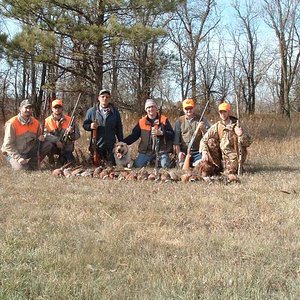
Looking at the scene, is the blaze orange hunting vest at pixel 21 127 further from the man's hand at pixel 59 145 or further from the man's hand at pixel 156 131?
the man's hand at pixel 156 131

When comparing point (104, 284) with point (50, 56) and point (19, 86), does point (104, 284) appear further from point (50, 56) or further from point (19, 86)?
point (19, 86)

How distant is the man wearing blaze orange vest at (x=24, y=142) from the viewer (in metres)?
9.15

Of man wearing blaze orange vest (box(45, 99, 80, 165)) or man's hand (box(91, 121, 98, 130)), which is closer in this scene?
man's hand (box(91, 121, 98, 130))

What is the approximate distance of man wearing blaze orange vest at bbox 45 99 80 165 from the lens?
32.3 ft

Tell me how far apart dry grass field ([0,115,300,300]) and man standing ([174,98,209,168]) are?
2113 millimetres

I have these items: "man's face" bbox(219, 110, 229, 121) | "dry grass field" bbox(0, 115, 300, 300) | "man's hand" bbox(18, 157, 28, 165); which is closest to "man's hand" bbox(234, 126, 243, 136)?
"man's face" bbox(219, 110, 229, 121)

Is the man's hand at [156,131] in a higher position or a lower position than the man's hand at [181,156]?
higher

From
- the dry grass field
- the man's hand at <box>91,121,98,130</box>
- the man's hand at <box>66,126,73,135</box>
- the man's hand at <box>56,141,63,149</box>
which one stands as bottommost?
the dry grass field

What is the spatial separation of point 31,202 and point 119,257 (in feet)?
8.33

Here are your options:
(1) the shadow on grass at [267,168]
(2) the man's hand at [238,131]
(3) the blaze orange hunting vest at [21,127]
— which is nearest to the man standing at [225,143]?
(2) the man's hand at [238,131]

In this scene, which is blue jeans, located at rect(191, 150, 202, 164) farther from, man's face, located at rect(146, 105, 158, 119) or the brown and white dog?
the brown and white dog

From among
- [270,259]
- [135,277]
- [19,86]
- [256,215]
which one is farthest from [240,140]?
[19,86]

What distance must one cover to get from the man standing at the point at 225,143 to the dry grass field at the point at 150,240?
41.8 inches

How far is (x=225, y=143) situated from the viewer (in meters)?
8.45
